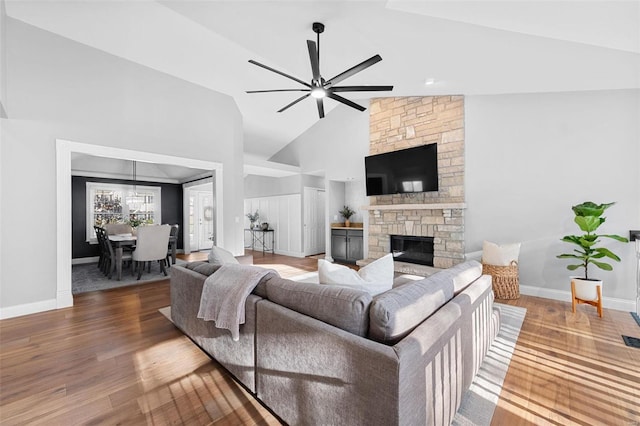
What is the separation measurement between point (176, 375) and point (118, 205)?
22.2 feet

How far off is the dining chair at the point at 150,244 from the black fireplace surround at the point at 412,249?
4312 millimetres

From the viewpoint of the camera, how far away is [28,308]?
3.23 meters

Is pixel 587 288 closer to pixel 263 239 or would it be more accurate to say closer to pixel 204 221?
pixel 263 239

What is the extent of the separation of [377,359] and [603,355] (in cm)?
250

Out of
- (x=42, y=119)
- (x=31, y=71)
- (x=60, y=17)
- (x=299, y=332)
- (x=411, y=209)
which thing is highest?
(x=60, y=17)

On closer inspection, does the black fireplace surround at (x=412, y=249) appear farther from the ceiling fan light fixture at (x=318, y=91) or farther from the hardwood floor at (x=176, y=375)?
the ceiling fan light fixture at (x=318, y=91)

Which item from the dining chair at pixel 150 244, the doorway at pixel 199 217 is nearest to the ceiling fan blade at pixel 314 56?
the dining chair at pixel 150 244

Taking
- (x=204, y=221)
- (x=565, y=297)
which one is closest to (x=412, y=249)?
(x=565, y=297)

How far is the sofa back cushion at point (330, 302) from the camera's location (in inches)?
Answer: 49.0

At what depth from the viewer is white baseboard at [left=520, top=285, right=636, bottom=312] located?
3.19 metres

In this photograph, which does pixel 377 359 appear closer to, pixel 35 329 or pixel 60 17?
pixel 35 329

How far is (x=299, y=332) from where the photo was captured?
53.6 inches

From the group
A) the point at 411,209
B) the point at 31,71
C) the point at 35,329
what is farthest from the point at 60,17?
the point at 411,209

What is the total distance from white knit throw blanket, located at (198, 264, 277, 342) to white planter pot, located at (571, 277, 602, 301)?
3.58 metres
